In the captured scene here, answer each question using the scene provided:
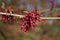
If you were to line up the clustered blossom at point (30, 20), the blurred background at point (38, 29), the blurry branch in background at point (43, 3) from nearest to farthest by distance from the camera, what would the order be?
the clustered blossom at point (30, 20), the blurred background at point (38, 29), the blurry branch in background at point (43, 3)

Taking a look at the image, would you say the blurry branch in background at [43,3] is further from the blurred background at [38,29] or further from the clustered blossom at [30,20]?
the clustered blossom at [30,20]

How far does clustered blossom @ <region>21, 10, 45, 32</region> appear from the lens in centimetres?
171

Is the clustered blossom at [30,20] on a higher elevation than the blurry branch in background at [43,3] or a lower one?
higher

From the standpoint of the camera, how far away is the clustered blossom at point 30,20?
1713 mm

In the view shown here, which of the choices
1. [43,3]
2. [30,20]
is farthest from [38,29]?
[30,20]

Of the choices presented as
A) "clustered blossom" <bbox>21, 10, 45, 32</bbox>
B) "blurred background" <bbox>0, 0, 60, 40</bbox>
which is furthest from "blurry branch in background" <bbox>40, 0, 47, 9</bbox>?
"clustered blossom" <bbox>21, 10, 45, 32</bbox>

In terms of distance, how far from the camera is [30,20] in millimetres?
1716

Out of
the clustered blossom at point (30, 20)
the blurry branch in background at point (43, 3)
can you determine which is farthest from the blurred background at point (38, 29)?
the clustered blossom at point (30, 20)

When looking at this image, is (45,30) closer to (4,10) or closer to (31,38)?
(31,38)

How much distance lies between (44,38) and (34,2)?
1166mm

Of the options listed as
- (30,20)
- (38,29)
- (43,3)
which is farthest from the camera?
(43,3)

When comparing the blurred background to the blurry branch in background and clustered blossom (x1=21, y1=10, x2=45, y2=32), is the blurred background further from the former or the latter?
clustered blossom (x1=21, y1=10, x2=45, y2=32)

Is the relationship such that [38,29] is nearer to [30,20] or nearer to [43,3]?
[43,3]

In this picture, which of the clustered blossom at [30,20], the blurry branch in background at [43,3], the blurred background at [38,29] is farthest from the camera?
the blurry branch in background at [43,3]
